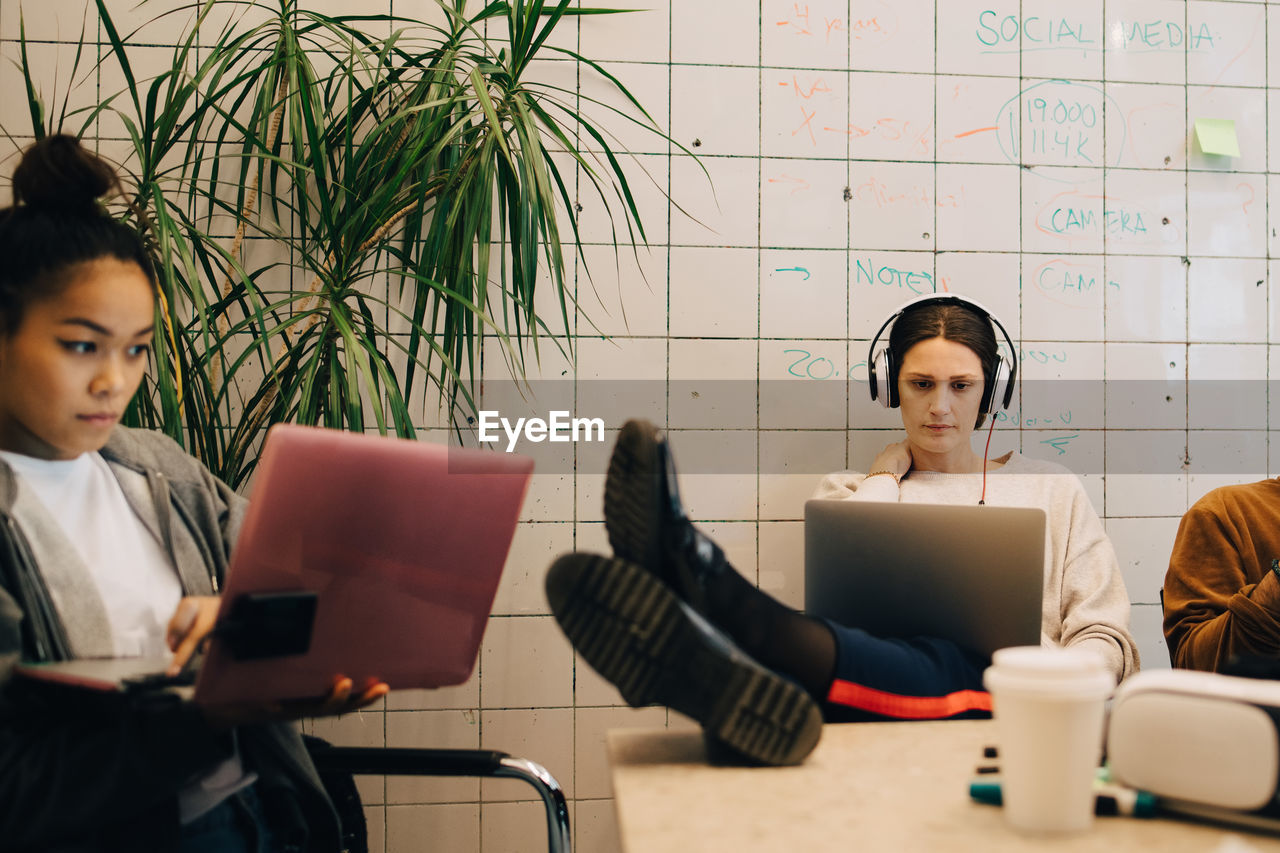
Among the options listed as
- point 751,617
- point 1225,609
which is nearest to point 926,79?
point 1225,609

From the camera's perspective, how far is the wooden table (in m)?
0.64

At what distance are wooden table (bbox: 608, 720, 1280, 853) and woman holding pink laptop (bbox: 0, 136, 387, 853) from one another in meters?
0.40

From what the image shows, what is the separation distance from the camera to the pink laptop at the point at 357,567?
0.82 meters

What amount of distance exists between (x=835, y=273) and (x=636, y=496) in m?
1.42

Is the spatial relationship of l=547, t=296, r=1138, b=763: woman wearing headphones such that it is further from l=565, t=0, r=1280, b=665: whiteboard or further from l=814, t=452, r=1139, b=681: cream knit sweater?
l=565, t=0, r=1280, b=665: whiteboard

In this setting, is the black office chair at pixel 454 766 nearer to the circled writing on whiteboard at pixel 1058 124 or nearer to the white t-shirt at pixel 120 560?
the white t-shirt at pixel 120 560

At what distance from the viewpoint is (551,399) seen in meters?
2.05

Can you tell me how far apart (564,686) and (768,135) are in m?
1.40

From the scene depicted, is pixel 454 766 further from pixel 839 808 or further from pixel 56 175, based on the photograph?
pixel 56 175

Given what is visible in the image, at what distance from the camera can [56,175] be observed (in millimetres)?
1021

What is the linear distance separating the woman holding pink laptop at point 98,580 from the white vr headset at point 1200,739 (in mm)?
753

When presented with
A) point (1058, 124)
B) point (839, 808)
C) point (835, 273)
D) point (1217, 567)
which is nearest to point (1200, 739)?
point (839, 808)

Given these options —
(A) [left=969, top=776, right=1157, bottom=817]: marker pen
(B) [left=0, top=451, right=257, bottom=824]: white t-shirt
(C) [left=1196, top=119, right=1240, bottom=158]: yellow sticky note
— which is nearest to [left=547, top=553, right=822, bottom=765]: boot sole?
(A) [left=969, top=776, right=1157, bottom=817]: marker pen

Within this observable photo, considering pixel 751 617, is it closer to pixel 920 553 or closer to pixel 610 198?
pixel 920 553
